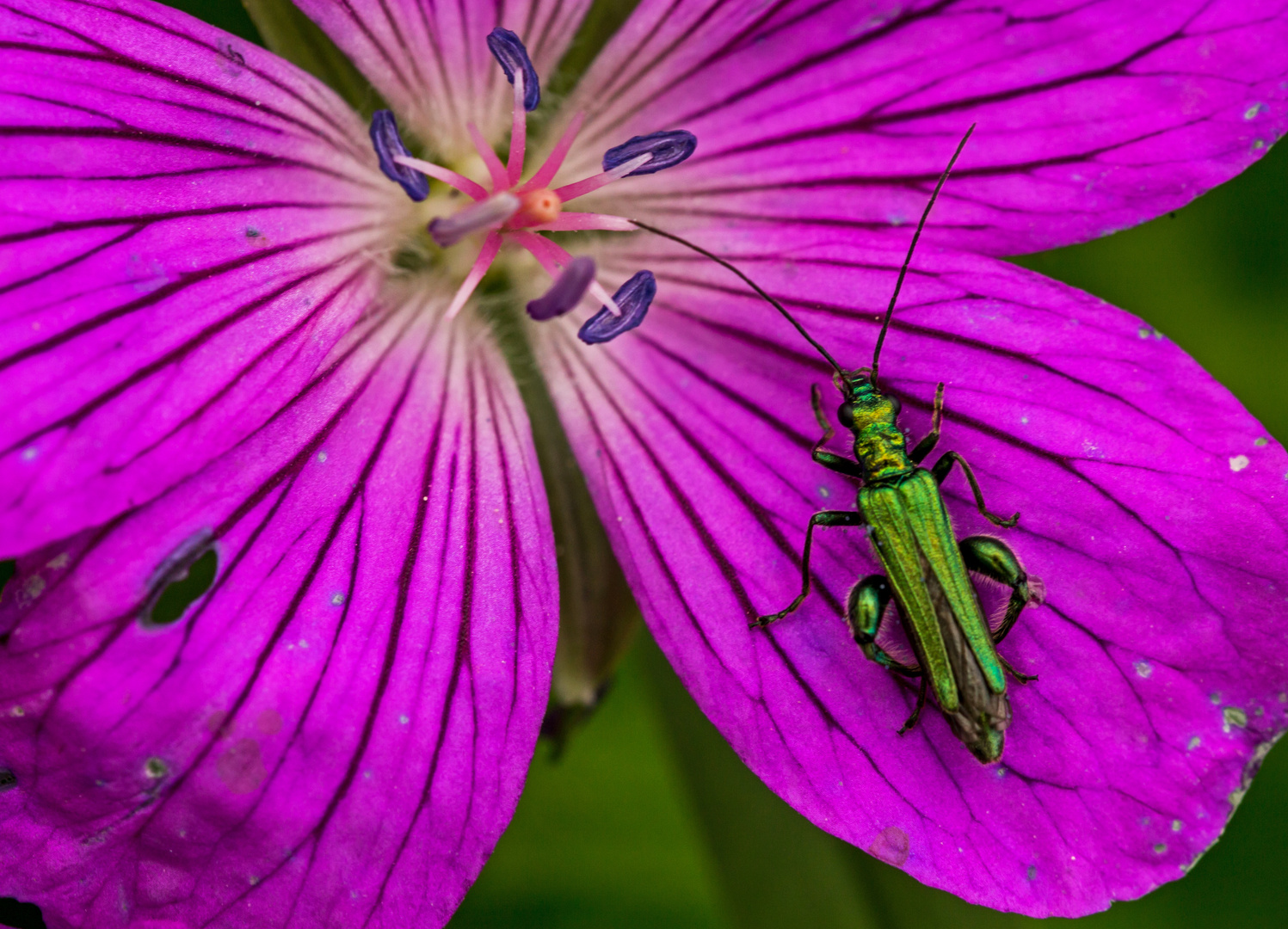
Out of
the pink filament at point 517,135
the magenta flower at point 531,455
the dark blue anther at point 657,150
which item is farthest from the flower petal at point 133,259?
the dark blue anther at point 657,150

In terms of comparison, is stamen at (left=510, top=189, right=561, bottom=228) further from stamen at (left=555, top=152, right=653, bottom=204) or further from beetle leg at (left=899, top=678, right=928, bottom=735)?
beetle leg at (left=899, top=678, right=928, bottom=735)

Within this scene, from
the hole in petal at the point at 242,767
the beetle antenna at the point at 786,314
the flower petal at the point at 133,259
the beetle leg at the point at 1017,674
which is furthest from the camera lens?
the beetle antenna at the point at 786,314

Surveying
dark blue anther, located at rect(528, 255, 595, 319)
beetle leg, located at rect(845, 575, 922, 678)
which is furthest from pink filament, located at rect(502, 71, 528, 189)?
beetle leg, located at rect(845, 575, 922, 678)

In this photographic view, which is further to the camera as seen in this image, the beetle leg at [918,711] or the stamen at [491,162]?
the stamen at [491,162]

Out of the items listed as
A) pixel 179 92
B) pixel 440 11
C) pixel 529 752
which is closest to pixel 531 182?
pixel 440 11

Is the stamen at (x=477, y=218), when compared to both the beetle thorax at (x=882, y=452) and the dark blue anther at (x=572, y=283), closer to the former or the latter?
the dark blue anther at (x=572, y=283)

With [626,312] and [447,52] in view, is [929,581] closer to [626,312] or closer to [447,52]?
[626,312]

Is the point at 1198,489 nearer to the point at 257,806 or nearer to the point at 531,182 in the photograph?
the point at 531,182

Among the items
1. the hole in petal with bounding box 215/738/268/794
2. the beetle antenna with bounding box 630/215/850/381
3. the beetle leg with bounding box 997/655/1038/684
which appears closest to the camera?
the hole in petal with bounding box 215/738/268/794
